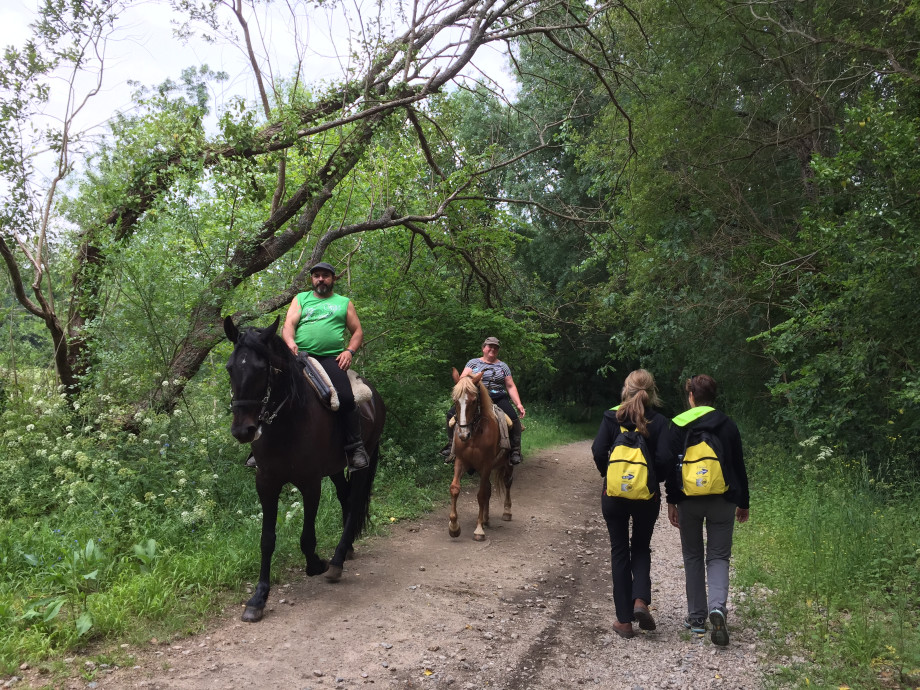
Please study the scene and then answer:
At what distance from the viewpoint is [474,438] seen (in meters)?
8.01

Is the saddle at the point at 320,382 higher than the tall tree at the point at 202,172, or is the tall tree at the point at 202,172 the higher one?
the tall tree at the point at 202,172

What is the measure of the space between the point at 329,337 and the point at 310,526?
5.89 ft

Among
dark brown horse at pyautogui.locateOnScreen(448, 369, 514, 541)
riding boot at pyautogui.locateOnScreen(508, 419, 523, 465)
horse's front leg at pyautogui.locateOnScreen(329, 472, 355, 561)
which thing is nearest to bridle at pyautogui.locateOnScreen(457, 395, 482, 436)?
dark brown horse at pyautogui.locateOnScreen(448, 369, 514, 541)

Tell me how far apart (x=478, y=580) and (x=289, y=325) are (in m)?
3.15

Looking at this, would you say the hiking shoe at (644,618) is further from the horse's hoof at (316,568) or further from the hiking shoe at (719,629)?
the horse's hoof at (316,568)

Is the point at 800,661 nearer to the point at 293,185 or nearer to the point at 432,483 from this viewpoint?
the point at 432,483

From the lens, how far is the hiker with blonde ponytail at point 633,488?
4773mm

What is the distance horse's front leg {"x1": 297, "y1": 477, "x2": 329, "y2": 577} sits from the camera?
5703mm

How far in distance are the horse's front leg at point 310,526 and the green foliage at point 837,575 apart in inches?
149

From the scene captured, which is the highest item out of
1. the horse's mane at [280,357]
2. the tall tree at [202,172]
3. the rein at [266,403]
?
the tall tree at [202,172]

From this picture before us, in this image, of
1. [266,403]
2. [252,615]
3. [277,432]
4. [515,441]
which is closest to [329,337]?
[277,432]

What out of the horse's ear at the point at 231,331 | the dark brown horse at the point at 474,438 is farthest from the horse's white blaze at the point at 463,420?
the horse's ear at the point at 231,331

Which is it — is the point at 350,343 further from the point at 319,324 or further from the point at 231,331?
the point at 231,331

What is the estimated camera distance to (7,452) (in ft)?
22.8
